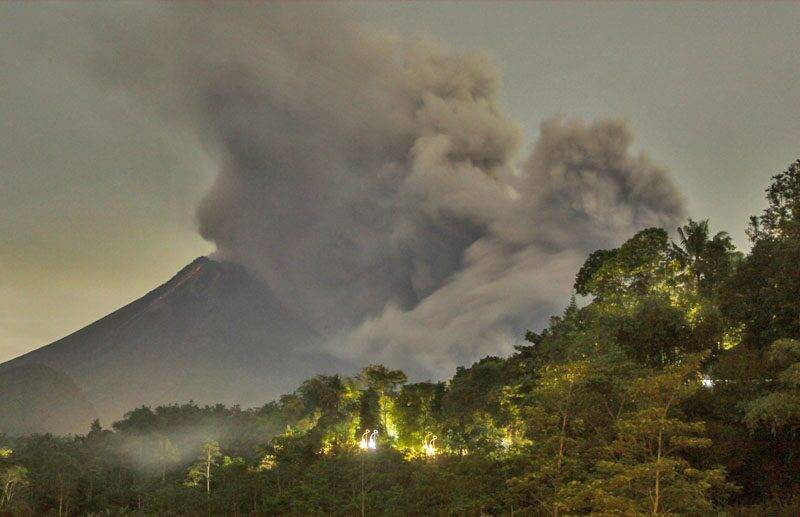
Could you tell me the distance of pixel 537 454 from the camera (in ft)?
52.9

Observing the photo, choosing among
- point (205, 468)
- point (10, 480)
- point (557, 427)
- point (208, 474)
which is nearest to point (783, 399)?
point (557, 427)

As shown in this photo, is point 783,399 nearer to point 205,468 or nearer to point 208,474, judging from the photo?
point 208,474

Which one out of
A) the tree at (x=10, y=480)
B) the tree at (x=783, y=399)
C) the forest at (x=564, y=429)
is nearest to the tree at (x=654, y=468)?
the forest at (x=564, y=429)

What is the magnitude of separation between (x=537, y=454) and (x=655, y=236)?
23.8 meters

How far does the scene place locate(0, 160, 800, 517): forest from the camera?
14.2m

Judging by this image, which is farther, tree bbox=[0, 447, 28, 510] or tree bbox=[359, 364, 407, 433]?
tree bbox=[359, 364, 407, 433]

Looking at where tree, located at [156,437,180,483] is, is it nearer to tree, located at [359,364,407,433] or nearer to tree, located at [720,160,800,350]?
tree, located at [359,364,407,433]

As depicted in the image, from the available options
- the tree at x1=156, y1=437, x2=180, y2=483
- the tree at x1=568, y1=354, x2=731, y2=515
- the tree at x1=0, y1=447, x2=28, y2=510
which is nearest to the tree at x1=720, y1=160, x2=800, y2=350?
the tree at x1=568, y1=354, x2=731, y2=515

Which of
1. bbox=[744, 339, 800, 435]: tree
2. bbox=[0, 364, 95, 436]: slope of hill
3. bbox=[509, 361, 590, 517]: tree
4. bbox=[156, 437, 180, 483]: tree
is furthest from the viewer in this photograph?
bbox=[0, 364, 95, 436]: slope of hill

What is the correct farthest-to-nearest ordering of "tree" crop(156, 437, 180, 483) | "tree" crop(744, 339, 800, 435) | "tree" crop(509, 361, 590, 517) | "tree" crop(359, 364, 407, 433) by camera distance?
"tree" crop(359, 364, 407, 433) → "tree" crop(156, 437, 180, 483) → "tree" crop(509, 361, 590, 517) → "tree" crop(744, 339, 800, 435)

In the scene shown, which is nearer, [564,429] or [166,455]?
[564,429]

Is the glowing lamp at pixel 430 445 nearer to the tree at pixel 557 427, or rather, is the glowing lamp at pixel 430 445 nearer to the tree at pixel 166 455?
the tree at pixel 166 455

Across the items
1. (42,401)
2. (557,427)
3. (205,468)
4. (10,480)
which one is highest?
(42,401)

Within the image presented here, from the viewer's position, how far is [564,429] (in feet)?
52.4
